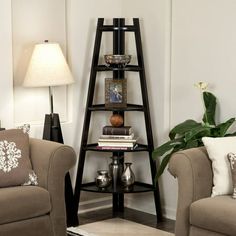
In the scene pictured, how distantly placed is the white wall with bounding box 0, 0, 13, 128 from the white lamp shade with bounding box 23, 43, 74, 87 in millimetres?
165

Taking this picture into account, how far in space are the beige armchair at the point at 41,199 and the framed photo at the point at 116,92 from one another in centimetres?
85

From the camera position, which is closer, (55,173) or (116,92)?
(55,173)

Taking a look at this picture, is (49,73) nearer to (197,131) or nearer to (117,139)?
(117,139)

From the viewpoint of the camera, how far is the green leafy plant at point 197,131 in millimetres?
4043

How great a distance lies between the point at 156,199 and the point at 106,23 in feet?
4.95

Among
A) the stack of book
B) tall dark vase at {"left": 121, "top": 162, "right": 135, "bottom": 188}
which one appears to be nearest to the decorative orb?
the stack of book

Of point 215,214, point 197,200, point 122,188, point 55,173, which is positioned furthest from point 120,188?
point 215,214

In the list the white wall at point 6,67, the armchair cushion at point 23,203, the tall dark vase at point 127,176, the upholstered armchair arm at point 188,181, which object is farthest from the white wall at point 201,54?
the armchair cushion at point 23,203

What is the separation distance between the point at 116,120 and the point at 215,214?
1508 mm

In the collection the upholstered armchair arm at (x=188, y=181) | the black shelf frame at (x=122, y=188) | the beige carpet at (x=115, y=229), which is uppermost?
the upholstered armchair arm at (x=188, y=181)

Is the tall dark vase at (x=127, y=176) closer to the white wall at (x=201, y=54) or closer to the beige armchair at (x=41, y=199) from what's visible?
the white wall at (x=201, y=54)

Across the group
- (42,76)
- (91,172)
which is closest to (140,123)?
(91,172)

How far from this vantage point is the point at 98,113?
4992 millimetres

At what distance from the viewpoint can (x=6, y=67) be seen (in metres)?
4.35
